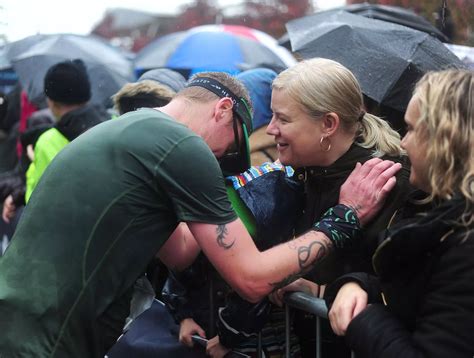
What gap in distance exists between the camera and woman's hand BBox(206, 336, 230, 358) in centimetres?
304

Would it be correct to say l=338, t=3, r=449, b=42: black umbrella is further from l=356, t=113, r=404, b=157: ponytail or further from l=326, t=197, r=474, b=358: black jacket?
l=326, t=197, r=474, b=358: black jacket

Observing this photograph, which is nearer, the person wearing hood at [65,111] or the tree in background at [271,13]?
the person wearing hood at [65,111]

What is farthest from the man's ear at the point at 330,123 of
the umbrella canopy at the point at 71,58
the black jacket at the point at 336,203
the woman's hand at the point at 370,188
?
the umbrella canopy at the point at 71,58

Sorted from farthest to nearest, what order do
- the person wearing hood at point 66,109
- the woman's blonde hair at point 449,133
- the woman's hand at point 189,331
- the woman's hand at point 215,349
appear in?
the person wearing hood at point 66,109 → the woman's hand at point 189,331 → the woman's hand at point 215,349 → the woman's blonde hair at point 449,133

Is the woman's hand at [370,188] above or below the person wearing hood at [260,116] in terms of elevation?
above

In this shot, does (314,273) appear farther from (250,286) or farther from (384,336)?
(384,336)

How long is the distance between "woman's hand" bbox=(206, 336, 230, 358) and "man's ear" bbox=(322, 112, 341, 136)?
0.96 meters

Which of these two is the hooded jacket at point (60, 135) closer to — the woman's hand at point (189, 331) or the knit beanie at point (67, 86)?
the knit beanie at point (67, 86)

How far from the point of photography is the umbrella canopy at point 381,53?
446 cm

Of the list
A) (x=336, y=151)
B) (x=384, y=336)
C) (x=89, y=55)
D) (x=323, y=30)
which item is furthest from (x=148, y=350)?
(x=89, y=55)

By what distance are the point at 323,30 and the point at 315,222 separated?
241 cm

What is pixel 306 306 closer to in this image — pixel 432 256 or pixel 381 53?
pixel 432 256

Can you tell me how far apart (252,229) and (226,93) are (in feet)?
1.83

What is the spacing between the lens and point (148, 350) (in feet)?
10.5
